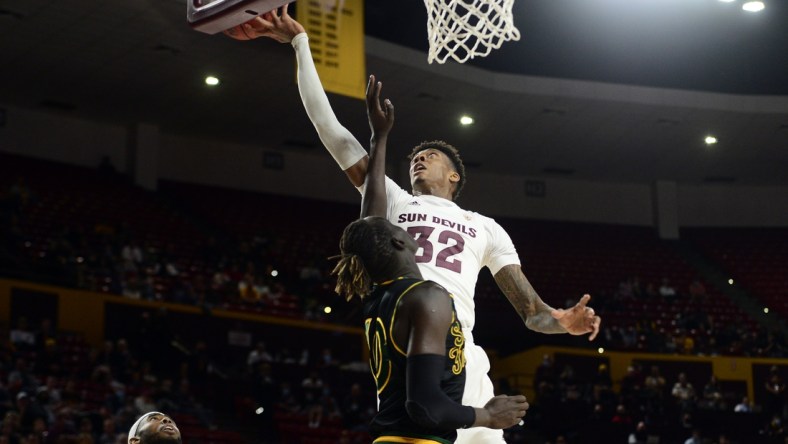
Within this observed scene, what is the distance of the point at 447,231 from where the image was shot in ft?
17.0

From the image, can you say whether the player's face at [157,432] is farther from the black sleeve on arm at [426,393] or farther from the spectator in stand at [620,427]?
the spectator in stand at [620,427]

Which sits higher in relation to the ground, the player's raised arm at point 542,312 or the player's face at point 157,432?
the player's raised arm at point 542,312

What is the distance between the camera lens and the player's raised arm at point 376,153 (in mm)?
4984

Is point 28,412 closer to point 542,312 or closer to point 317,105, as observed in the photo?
point 317,105

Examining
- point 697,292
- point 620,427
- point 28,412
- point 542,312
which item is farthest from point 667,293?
point 542,312

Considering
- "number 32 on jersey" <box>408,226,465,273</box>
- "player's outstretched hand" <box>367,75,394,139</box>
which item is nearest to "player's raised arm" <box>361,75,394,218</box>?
"player's outstretched hand" <box>367,75,394,139</box>

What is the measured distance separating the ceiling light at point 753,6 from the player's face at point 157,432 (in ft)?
63.9

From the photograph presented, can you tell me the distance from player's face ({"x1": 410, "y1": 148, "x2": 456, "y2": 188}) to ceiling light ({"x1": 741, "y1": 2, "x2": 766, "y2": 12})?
17912 millimetres

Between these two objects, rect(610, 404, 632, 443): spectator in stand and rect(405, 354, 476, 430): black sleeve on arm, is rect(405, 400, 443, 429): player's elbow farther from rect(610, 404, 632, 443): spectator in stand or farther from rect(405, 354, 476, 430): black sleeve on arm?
rect(610, 404, 632, 443): spectator in stand

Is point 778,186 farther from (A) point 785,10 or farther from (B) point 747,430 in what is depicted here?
(B) point 747,430

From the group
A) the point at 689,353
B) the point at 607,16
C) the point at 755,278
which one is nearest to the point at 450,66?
the point at 607,16

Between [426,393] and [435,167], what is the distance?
1953 millimetres

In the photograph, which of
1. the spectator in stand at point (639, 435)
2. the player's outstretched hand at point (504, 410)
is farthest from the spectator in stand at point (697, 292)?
the player's outstretched hand at point (504, 410)

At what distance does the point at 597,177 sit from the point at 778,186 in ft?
19.0
